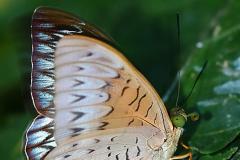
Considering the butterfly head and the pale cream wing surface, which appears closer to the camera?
the pale cream wing surface

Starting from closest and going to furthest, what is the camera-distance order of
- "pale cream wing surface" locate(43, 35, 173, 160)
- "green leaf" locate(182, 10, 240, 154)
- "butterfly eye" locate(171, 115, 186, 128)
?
"pale cream wing surface" locate(43, 35, 173, 160) → "butterfly eye" locate(171, 115, 186, 128) → "green leaf" locate(182, 10, 240, 154)

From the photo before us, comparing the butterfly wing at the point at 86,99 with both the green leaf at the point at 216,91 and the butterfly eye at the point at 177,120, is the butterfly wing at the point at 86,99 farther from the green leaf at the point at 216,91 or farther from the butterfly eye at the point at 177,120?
the green leaf at the point at 216,91

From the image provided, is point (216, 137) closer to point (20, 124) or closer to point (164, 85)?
point (164, 85)

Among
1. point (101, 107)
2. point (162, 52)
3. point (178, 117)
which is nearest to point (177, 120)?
point (178, 117)

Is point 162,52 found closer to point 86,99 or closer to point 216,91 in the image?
point 216,91

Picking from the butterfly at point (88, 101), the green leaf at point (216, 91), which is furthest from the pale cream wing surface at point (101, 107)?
the green leaf at point (216, 91)

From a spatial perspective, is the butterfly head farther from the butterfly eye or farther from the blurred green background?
the blurred green background

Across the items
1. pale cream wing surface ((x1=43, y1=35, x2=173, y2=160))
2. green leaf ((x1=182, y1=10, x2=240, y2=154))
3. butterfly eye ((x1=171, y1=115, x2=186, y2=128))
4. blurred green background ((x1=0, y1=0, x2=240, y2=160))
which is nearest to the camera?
pale cream wing surface ((x1=43, y1=35, x2=173, y2=160))

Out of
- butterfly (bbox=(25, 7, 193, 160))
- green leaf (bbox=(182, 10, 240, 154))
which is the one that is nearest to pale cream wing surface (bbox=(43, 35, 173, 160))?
butterfly (bbox=(25, 7, 193, 160))

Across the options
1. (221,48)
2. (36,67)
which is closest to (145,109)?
(36,67)
